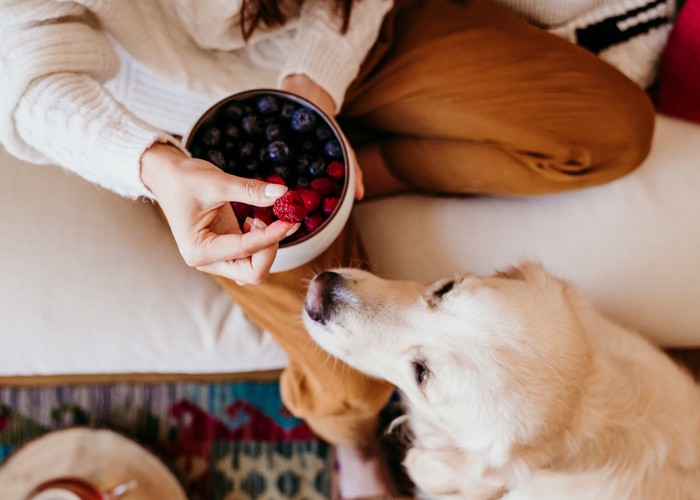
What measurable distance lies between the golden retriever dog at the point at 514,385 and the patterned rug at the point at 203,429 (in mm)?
673

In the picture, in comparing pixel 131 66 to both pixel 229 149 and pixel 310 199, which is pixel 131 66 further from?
pixel 310 199

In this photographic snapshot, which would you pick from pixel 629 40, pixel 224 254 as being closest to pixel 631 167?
pixel 629 40

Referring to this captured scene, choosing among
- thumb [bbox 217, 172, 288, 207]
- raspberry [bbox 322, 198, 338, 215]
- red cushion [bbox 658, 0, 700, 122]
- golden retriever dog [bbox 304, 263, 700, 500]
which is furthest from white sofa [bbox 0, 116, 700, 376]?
thumb [bbox 217, 172, 288, 207]

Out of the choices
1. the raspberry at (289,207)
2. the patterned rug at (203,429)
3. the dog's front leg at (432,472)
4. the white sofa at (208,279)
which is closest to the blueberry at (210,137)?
the raspberry at (289,207)

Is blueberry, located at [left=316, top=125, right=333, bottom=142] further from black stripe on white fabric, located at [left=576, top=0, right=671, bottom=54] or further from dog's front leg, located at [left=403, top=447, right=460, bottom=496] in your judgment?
black stripe on white fabric, located at [left=576, top=0, right=671, bottom=54]

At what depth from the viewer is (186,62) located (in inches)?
40.8

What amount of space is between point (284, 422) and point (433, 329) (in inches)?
33.7

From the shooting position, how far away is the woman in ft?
3.16

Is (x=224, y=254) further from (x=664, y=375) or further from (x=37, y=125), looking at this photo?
(x=664, y=375)

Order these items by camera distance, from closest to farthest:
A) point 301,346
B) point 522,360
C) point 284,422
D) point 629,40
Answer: point 522,360 < point 301,346 < point 629,40 < point 284,422

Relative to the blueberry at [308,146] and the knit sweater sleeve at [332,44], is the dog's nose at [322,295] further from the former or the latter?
the knit sweater sleeve at [332,44]

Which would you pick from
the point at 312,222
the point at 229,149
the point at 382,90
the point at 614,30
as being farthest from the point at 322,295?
the point at 614,30

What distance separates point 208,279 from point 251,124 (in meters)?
0.43

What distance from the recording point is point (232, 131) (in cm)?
85
